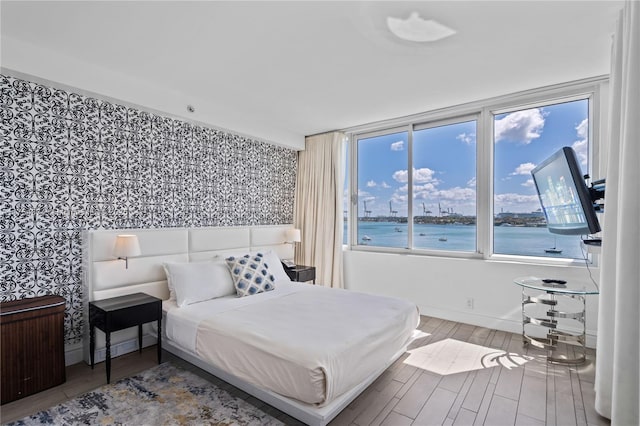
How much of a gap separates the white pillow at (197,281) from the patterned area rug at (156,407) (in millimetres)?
727

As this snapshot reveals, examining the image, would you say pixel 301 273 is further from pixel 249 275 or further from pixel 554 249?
pixel 554 249

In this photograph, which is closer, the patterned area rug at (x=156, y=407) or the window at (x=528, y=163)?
the patterned area rug at (x=156, y=407)

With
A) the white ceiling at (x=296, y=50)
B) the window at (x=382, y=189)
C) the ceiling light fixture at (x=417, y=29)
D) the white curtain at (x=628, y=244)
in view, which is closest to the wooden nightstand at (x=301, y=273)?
the window at (x=382, y=189)

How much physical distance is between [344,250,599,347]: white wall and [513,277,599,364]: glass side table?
12cm

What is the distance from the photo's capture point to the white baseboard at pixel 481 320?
3.27m

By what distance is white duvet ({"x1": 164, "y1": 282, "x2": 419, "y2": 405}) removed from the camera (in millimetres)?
1906

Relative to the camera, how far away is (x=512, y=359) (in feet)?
9.74

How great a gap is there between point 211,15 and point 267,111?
1.99m

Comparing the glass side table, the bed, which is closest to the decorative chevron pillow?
the bed

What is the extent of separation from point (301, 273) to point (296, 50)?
286 centimetres

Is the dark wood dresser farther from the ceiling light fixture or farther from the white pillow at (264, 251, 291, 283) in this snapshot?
the ceiling light fixture

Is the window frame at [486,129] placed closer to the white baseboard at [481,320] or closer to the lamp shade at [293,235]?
the white baseboard at [481,320]

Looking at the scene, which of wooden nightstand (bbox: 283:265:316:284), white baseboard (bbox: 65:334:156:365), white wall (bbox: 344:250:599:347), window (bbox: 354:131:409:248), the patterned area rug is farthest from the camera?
window (bbox: 354:131:409:248)

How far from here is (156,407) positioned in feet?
7.29
